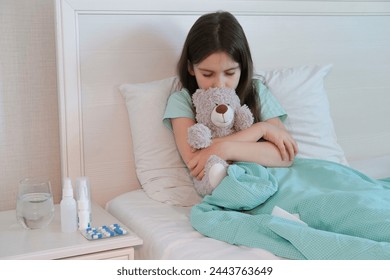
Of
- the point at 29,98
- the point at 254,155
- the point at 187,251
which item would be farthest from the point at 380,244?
the point at 29,98

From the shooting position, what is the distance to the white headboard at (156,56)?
57.7 inches

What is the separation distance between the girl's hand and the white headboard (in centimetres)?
35

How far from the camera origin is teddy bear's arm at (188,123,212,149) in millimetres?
1319

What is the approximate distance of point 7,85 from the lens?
149 cm

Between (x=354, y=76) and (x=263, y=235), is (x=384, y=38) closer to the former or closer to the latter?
(x=354, y=76)

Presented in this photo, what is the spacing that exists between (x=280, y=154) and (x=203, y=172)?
0.71 feet

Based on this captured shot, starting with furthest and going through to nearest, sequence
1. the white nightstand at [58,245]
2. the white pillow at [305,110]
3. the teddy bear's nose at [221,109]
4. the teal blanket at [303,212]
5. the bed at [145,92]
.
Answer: the white pillow at [305,110], the bed at [145,92], the teddy bear's nose at [221,109], the white nightstand at [58,245], the teal blanket at [303,212]

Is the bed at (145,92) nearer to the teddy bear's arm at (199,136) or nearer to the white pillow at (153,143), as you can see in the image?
the white pillow at (153,143)

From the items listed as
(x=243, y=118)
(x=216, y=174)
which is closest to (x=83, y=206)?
(x=216, y=174)

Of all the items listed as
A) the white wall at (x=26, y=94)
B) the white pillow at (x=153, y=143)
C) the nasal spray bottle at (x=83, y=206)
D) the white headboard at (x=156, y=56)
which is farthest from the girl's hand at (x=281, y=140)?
the white wall at (x=26, y=94)

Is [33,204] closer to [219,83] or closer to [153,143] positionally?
[153,143]

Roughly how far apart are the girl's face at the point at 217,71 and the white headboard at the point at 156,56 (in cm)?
20

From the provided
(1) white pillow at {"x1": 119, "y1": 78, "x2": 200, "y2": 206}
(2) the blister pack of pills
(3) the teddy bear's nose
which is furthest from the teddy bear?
(2) the blister pack of pills

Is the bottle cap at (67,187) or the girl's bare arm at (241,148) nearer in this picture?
the bottle cap at (67,187)
